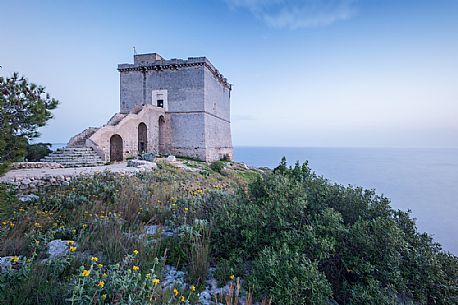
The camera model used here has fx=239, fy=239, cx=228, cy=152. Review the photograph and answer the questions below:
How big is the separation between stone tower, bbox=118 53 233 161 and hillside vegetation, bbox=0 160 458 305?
16.8 meters

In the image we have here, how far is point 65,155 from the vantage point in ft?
41.4

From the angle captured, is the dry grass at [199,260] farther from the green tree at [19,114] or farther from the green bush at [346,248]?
the green tree at [19,114]

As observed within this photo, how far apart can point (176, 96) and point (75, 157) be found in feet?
33.8

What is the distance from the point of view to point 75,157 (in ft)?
41.3

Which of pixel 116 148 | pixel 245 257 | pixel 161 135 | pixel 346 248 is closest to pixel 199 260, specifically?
pixel 245 257

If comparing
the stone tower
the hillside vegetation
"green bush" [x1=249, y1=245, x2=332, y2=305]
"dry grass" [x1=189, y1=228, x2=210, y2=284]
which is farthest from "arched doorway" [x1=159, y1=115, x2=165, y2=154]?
"green bush" [x1=249, y1=245, x2=332, y2=305]

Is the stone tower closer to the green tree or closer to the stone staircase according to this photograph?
the stone staircase

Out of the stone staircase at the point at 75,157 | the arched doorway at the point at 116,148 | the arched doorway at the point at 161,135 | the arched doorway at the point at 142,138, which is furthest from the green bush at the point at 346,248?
the arched doorway at the point at 161,135

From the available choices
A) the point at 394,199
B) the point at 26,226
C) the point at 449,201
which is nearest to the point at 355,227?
the point at 26,226

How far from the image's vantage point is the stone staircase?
479 inches

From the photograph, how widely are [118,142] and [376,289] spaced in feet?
59.7

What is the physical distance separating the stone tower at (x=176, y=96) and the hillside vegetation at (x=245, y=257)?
16820 millimetres

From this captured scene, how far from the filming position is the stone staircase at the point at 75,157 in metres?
12.2

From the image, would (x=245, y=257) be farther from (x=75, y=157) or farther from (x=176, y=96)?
(x=176, y=96)
